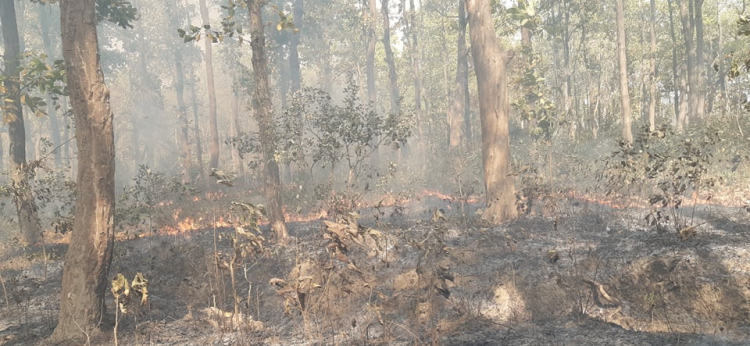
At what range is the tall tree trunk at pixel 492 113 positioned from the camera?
12.1m

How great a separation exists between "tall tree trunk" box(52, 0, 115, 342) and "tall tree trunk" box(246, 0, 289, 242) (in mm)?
5444

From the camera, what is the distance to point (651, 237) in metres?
8.53

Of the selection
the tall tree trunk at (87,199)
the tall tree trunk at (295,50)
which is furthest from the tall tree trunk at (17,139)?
the tall tree trunk at (295,50)

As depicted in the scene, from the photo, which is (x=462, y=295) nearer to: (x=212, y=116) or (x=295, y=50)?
(x=212, y=116)

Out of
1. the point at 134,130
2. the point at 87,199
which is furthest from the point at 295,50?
the point at 87,199

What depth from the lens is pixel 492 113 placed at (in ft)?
40.5

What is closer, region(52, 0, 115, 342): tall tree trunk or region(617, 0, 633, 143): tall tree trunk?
region(52, 0, 115, 342): tall tree trunk

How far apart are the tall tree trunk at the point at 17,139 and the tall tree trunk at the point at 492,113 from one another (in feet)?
32.0

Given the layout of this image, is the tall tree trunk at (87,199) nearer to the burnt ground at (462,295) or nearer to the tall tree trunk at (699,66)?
the burnt ground at (462,295)

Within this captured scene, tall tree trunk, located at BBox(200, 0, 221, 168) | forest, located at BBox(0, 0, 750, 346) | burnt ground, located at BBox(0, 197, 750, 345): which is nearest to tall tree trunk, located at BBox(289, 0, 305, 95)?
tall tree trunk, located at BBox(200, 0, 221, 168)

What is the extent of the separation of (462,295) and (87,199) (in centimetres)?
504

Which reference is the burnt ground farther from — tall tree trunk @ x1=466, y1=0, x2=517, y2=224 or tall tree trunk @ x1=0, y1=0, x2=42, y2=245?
tall tree trunk @ x1=466, y1=0, x2=517, y2=224

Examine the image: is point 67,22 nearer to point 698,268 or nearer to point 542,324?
point 542,324

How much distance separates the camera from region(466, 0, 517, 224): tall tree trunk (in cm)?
1212
